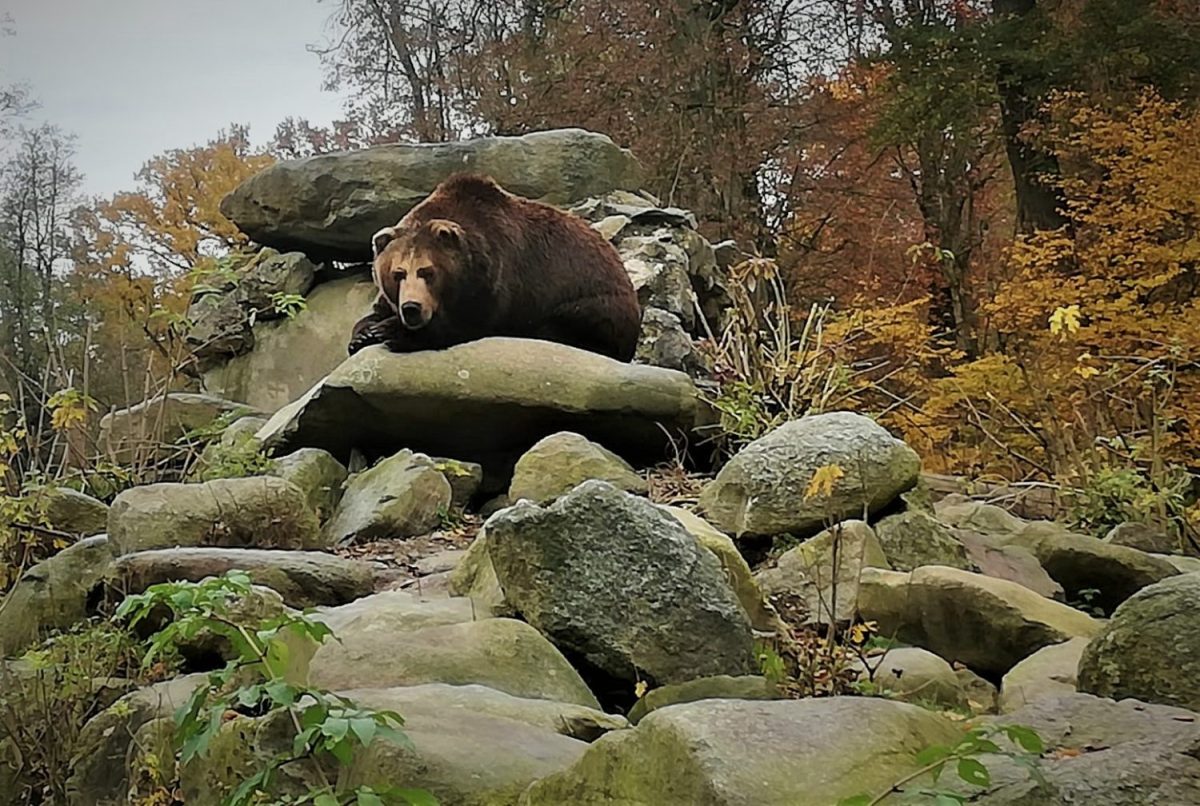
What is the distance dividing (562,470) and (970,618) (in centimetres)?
186

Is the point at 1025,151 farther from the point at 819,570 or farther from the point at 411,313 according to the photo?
the point at 819,570

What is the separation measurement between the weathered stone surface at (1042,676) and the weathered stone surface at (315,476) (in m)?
3.01

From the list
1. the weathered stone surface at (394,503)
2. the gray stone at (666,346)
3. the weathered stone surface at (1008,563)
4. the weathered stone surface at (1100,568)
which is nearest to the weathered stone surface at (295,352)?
the gray stone at (666,346)

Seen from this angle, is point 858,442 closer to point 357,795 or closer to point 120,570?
point 120,570

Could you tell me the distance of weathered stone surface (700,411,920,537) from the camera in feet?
13.8

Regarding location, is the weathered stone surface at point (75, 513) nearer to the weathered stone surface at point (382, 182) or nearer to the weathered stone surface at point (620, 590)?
the weathered stone surface at point (620, 590)

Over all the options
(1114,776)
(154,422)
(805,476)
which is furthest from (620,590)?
(154,422)

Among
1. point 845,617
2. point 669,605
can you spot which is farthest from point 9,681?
point 845,617

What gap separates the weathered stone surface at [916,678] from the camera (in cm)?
286

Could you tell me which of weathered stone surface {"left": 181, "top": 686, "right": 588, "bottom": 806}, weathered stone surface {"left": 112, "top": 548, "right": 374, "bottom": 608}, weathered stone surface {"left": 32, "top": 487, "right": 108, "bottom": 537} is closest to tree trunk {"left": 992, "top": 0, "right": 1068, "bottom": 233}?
weathered stone surface {"left": 32, "top": 487, "right": 108, "bottom": 537}

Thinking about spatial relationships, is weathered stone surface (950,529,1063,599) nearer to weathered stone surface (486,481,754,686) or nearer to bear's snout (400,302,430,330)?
weathered stone surface (486,481,754,686)

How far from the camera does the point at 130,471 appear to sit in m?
5.14

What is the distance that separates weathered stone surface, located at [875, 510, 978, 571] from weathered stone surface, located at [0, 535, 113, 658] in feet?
8.57

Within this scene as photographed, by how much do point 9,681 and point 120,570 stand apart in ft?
1.51
